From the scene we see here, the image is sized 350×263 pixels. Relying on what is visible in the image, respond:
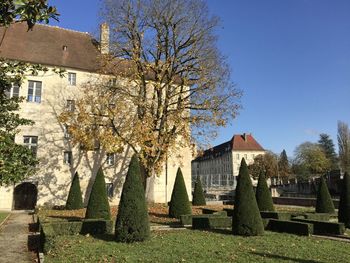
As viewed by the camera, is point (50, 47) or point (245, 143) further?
point (245, 143)

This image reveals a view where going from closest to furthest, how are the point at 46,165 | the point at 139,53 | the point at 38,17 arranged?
the point at 38,17 → the point at 139,53 → the point at 46,165

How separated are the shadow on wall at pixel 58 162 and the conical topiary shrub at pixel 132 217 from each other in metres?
17.7

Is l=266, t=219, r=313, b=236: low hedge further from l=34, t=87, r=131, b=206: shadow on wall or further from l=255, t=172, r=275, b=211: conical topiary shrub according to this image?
l=34, t=87, r=131, b=206: shadow on wall

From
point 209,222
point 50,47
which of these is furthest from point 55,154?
point 209,222

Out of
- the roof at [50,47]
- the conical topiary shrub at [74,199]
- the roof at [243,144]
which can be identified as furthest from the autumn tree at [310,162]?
the conical topiary shrub at [74,199]

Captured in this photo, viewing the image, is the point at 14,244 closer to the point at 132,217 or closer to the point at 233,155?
the point at 132,217

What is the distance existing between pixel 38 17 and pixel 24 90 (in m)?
26.3

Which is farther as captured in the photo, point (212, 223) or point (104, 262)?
point (212, 223)

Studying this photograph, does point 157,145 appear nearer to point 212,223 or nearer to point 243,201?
point 212,223

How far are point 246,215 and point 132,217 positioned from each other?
436cm

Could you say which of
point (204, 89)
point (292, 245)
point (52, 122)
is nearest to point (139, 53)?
point (204, 89)

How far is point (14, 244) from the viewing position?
469 inches

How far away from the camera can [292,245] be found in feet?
34.4

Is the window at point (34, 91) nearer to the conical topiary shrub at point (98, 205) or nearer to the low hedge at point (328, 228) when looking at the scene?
the conical topiary shrub at point (98, 205)
